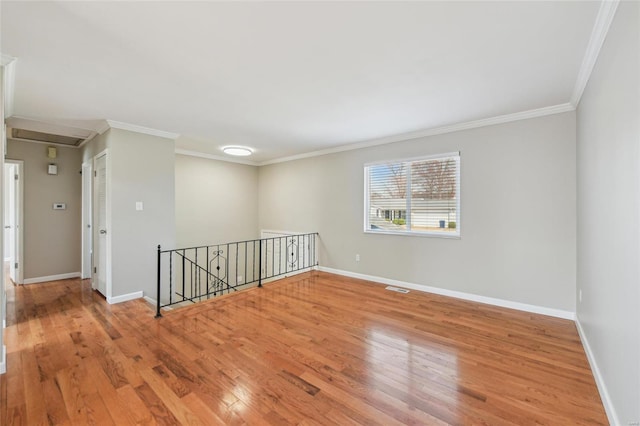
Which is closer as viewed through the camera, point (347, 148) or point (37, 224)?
point (37, 224)

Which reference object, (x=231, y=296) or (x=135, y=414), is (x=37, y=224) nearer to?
(x=231, y=296)

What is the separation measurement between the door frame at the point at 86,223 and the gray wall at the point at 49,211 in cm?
30

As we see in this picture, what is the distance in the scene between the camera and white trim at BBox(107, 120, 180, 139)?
12.1 ft

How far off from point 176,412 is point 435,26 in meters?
2.94

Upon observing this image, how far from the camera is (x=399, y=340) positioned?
2705 mm

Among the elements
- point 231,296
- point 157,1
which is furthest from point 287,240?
point 157,1

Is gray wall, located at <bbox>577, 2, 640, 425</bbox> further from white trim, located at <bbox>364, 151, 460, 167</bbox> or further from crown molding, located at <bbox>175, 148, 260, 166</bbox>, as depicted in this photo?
crown molding, located at <bbox>175, 148, 260, 166</bbox>

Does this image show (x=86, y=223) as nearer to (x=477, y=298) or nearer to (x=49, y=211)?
(x=49, y=211)

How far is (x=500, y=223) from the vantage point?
11.7 ft

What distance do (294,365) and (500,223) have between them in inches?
120

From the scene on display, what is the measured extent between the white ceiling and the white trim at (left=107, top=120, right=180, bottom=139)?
0.15 metres

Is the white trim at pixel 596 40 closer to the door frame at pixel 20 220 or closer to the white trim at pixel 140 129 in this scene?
the white trim at pixel 140 129

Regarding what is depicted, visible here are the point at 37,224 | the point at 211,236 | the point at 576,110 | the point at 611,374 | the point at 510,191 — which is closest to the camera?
the point at 611,374

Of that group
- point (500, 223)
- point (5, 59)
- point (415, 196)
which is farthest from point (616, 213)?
point (5, 59)
